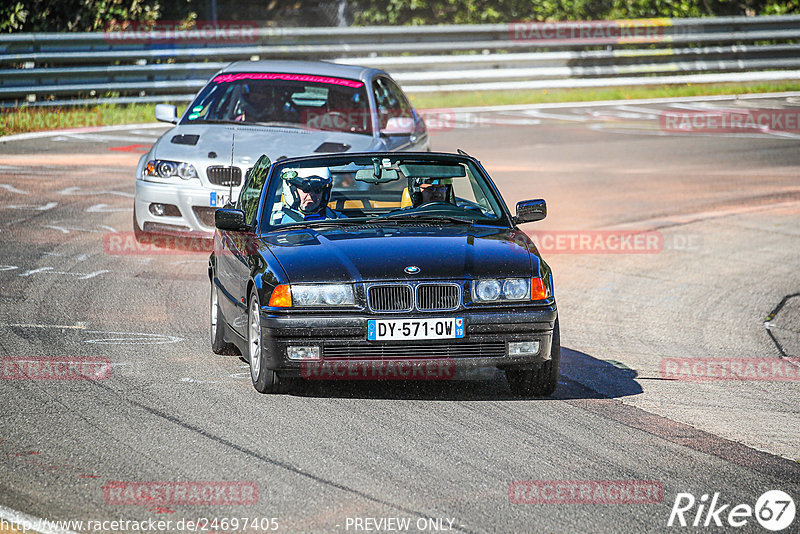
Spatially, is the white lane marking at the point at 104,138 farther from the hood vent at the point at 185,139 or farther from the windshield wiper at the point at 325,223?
the windshield wiper at the point at 325,223

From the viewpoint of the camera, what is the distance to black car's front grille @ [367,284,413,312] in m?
6.75

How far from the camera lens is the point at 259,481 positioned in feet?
17.7

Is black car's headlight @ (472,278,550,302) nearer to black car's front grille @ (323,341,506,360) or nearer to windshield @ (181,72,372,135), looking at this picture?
black car's front grille @ (323,341,506,360)

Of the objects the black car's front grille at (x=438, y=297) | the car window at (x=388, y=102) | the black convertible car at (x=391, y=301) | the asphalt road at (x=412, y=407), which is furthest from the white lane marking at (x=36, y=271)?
the black car's front grille at (x=438, y=297)

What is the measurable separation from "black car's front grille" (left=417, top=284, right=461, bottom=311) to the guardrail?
609 inches

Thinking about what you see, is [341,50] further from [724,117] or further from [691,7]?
[691,7]

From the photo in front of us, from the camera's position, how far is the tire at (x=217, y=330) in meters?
8.16

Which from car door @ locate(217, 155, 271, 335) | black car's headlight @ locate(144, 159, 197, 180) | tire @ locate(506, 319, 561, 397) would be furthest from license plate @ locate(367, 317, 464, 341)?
black car's headlight @ locate(144, 159, 197, 180)

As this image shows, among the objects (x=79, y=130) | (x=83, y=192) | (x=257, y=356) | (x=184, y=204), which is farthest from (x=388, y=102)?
(x=79, y=130)

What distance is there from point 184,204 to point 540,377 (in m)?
5.38

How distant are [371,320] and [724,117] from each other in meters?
18.6

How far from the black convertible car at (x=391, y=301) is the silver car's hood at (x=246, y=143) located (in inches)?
144

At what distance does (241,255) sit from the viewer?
770 cm

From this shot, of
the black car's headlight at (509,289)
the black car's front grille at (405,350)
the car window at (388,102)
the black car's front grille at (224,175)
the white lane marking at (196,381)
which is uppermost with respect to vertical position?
the car window at (388,102)
